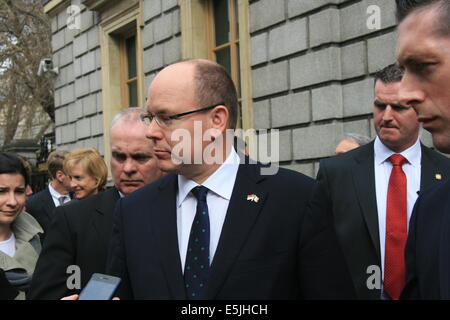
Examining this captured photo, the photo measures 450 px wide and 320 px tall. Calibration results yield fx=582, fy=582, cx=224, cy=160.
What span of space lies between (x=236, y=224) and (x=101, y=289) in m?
0.58

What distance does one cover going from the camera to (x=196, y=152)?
247 centimetres

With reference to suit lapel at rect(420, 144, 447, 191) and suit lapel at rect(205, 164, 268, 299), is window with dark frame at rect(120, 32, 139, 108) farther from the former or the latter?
suit lapel at rect(205, 164, 268, 299)

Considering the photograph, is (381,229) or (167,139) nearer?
(167,139)

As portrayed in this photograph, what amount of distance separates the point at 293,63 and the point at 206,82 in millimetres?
5812

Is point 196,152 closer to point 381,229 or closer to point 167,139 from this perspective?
point 167,139

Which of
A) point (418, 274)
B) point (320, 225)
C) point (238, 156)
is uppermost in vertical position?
point (238, 156)

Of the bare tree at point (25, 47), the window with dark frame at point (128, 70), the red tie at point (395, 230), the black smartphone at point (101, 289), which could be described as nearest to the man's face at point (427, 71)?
the black smartphone at point (101, 289)

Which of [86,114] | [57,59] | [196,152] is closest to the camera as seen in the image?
[196,152]

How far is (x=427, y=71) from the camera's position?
1.81 metres

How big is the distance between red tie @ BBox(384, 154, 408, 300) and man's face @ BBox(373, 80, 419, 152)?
10 cm

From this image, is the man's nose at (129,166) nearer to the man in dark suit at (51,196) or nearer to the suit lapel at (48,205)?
the man in dark suit at (51,196)

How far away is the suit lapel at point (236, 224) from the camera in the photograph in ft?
7.28

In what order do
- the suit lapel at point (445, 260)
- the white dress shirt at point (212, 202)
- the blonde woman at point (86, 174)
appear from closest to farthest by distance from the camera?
1. the suit lapel at point (445, 260)
2. the white dress shirt at point (212, 202)
3. the blonde woman at point (86, 174)
